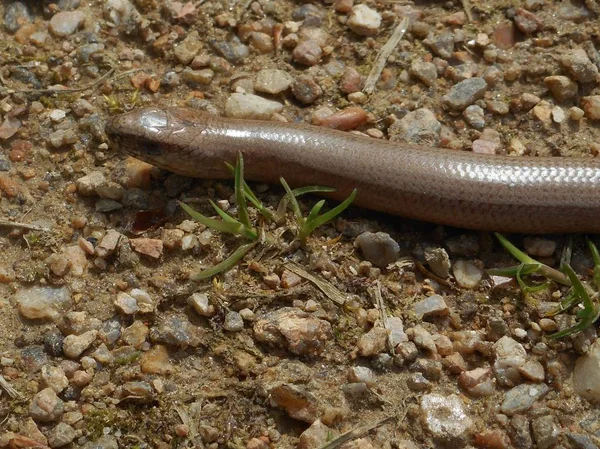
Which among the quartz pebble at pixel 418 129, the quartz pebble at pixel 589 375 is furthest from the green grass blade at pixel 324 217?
the quartz pebble at pixel 589 375

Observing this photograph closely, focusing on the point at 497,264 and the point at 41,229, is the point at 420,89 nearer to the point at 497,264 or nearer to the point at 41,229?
the point at 497,264

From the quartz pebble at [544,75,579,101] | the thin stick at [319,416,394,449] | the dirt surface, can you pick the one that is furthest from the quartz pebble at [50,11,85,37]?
the thin stick at [319,416,394,449]

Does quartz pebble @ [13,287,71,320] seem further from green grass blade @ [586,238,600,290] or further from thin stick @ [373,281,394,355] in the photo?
green grass blade @ [586,238,600,290]

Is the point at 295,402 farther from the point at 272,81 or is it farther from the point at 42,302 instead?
the point at 272,81

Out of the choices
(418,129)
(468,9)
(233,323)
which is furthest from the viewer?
(468,9)

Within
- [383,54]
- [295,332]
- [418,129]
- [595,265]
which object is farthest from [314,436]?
[383,54]

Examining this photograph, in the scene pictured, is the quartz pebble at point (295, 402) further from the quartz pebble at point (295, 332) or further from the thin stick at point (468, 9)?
the thin stick at point (468, 9)
